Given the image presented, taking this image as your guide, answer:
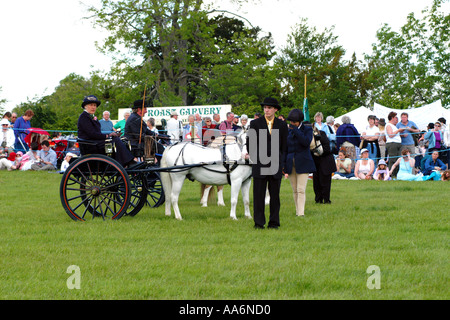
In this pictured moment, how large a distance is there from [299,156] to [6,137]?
591 inches

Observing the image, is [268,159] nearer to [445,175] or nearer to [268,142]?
[268,142]

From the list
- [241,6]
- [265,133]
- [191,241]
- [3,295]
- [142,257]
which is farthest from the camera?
[241,6]

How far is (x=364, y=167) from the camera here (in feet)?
64.5

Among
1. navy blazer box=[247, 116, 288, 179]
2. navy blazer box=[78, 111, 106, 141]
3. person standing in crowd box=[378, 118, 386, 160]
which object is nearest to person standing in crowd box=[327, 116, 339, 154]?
person standing in crowd box=[378, 118, 386, 160]

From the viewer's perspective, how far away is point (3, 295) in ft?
18.6

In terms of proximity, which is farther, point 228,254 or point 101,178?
point 101,178

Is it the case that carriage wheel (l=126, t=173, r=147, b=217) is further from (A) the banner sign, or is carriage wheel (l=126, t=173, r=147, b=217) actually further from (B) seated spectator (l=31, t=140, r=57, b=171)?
(A) the banner sign

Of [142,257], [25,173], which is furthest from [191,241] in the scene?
[25,173]

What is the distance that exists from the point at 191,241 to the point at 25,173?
14393 mm

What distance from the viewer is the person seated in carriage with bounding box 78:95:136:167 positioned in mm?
10688

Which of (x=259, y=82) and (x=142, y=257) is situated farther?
(x=259, y=82)

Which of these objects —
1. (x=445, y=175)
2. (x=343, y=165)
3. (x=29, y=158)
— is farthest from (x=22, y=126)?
(x=445, y=175)

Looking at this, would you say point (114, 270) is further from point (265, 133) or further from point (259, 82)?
point (259, 82)

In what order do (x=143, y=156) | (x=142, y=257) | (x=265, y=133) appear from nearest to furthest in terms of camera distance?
(x=142, y=257) → (x=265, y=133) → (x=143, y=156)
